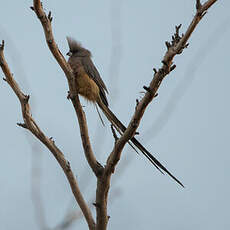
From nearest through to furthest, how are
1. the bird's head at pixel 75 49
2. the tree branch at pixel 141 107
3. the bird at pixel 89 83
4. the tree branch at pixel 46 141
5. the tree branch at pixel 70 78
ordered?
the tree branch at pixel 141 107, the tree branch at pixel 70 78, the tree branch at pixel 46 141, the bird at pixel 89 83, the bird's head at pixel 75 49

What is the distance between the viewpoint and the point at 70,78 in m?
3.32

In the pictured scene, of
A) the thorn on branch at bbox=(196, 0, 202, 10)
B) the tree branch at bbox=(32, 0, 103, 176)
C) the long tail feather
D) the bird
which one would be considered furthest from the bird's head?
the thorn on branch at bbox=(196, 0, 202, 10)

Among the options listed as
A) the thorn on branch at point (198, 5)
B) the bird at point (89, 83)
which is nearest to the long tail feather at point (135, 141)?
the bird at point (89, 83)

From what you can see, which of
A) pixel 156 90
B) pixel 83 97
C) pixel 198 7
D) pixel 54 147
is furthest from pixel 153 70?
pixel 83 97

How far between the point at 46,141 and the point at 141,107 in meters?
0.85

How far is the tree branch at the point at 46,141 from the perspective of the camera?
3244 mm

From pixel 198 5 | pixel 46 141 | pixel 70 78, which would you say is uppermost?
pixel 70 78

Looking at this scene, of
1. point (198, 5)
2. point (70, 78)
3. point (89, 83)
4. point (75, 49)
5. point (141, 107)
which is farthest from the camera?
point (75, 49)

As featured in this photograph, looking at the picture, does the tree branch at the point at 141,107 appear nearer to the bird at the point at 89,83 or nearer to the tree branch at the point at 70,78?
the tree branch at the point at 70,78

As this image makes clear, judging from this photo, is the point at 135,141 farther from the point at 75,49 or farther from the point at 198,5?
the point at 75,49

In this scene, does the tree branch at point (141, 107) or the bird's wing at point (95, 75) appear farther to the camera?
the bird's wing at point (95, 75)

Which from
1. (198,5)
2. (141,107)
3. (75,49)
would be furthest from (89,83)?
(198,5)

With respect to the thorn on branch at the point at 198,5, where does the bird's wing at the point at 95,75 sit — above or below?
above

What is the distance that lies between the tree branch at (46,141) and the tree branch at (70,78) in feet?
0.64
